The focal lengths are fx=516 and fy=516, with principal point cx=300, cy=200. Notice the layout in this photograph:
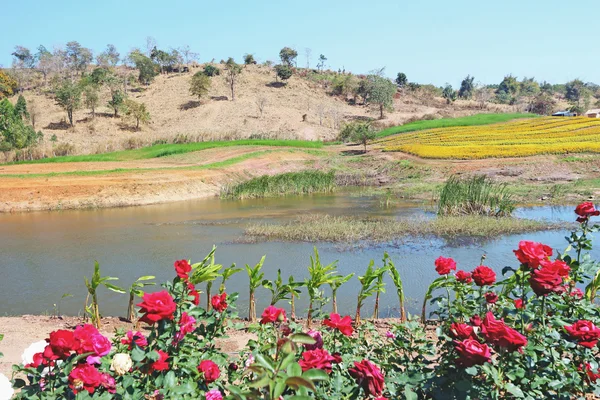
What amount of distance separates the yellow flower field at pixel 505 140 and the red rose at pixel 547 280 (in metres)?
28.8

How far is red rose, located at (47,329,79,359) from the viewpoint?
7.88 feet

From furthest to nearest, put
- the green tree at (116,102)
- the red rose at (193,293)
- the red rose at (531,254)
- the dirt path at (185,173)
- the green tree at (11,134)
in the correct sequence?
the green tree at (116,102) → the green tree at (11,134) → the dirt path at (185,173) → the red rose at (193,293) → the red rose at (531,254)

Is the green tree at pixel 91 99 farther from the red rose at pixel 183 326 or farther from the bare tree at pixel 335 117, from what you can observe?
the red rose at pixel 183 326

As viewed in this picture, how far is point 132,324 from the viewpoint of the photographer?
714 centimetres

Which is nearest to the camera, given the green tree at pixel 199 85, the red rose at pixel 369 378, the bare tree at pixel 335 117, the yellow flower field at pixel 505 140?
the red rose at pixel 369 378

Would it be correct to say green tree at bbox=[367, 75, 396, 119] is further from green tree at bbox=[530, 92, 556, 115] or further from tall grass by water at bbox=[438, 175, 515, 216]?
tall grass by water at bbox=[438, 175, 515, 216]

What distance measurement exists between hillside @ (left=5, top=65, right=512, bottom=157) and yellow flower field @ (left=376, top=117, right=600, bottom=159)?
11.6m

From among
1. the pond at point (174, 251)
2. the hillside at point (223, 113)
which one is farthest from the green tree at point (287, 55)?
the pond at point (174, 251)

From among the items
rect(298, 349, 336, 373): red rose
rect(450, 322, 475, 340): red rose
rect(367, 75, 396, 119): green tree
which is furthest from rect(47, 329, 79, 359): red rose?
rect(367, 75, 396, 119): green tree

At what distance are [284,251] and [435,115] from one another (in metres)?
50.1

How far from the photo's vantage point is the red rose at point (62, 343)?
2.40 metres

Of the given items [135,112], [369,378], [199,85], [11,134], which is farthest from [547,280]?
[199,85]

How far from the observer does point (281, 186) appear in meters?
26.4

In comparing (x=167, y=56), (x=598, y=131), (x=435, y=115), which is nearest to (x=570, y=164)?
(x=598, y=131)
